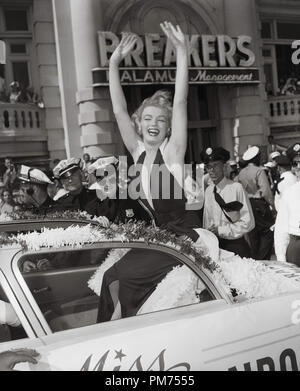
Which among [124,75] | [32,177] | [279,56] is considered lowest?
[32,177]

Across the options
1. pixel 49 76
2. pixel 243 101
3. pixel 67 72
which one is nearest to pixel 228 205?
pixel 67 72

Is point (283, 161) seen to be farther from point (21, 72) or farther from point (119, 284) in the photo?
point (21, 72)

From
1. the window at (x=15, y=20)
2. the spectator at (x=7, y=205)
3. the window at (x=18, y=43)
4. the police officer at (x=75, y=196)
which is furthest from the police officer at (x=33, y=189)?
the window at (x=15, y=20)

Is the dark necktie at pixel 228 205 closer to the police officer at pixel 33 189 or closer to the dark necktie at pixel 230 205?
the dark necktie at pixel 230 205

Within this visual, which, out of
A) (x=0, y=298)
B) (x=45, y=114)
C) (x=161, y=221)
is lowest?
(x=0, y=298)

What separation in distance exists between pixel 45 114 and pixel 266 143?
615 centimetres

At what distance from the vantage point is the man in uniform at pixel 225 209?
450 cm

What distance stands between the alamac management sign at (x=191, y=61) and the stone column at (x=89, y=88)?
0.22m

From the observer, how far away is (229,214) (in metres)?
4.54

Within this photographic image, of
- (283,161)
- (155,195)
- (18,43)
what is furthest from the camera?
(18,43)

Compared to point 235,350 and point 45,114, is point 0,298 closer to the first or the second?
point 235,350

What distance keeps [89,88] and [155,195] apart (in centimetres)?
941
